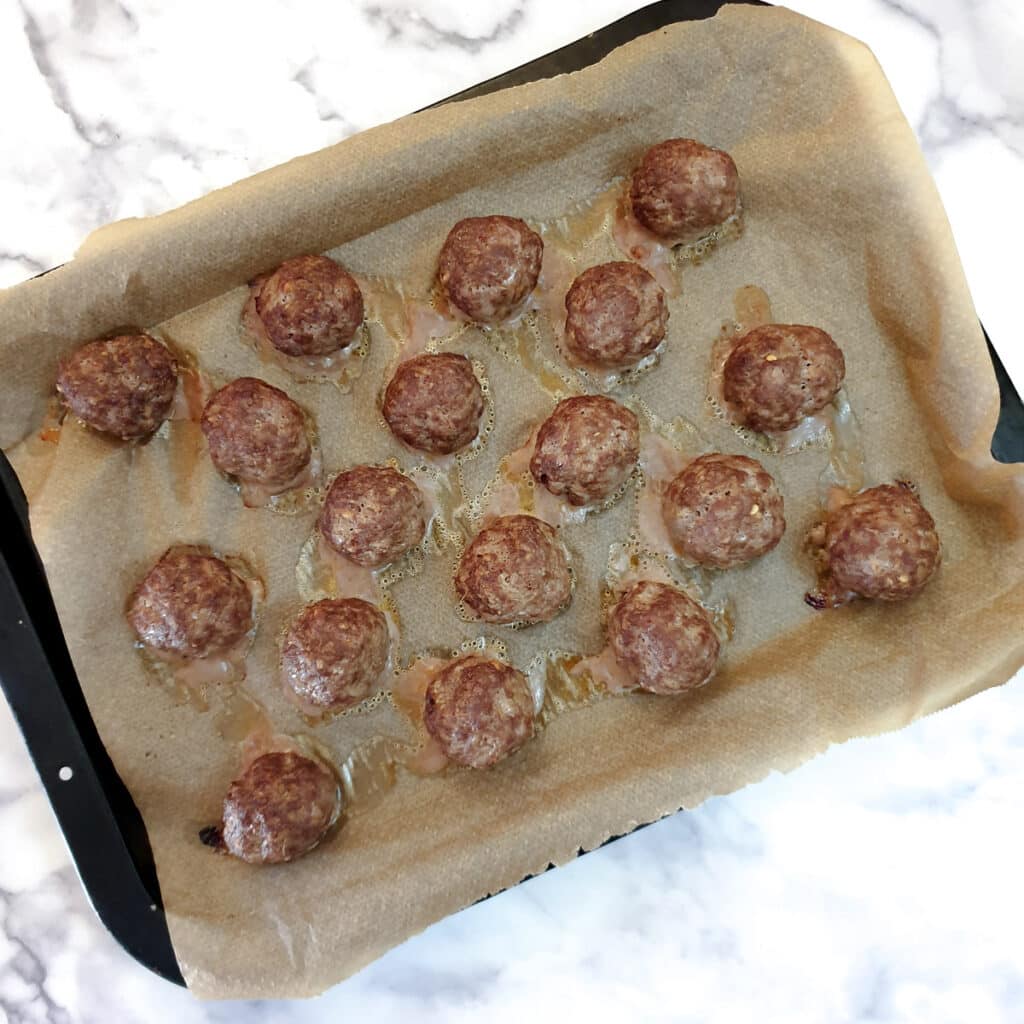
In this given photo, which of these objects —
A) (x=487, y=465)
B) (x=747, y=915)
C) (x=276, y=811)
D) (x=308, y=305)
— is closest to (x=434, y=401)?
(x=487, y=465)

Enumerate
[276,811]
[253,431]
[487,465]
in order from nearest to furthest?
[276,811], [253,431], [487,465]

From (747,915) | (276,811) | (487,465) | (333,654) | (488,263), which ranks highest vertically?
(488,263)

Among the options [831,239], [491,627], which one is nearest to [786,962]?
[491,627]

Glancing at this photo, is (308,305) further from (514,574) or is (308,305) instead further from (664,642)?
(664,642)

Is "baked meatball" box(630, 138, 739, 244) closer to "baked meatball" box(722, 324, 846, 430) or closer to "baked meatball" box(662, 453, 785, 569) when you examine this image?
"baked meatball" box(722, 324, 846, 430)

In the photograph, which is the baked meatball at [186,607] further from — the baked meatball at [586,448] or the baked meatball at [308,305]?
the baked meatball at [586,448]

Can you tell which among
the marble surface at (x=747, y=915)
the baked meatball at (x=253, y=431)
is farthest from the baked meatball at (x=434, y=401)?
the marble surface at (x=747, y=915)

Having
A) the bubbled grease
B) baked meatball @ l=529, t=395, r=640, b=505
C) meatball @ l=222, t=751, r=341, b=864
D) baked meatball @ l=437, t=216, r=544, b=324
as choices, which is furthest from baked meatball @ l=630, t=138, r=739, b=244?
meatball @ l=222, t=751, r=341, b=864
